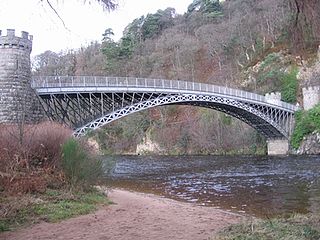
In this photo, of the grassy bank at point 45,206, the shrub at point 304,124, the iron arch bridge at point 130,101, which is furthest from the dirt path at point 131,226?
the shrub at point 304,124

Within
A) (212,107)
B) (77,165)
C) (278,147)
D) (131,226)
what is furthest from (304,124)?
(131,226)

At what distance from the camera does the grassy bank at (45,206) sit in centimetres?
918

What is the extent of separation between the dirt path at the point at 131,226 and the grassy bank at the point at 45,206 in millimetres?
364

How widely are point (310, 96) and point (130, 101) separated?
2248cm

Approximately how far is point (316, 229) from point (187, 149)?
165ft

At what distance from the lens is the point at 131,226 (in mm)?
9062

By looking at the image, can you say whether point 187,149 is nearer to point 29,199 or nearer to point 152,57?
point 152,57

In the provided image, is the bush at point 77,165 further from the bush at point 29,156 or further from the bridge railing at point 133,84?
the bridge railing at point 133,84

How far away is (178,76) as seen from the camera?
78.4 m

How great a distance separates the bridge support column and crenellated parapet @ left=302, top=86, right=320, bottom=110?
484 centimetres

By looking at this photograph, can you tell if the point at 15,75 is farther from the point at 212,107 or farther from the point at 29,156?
the point at 212,107

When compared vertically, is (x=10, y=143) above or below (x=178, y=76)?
below

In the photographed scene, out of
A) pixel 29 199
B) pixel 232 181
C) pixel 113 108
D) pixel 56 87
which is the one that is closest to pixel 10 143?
pixel 29 199

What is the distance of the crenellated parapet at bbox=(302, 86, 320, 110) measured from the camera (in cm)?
4719
